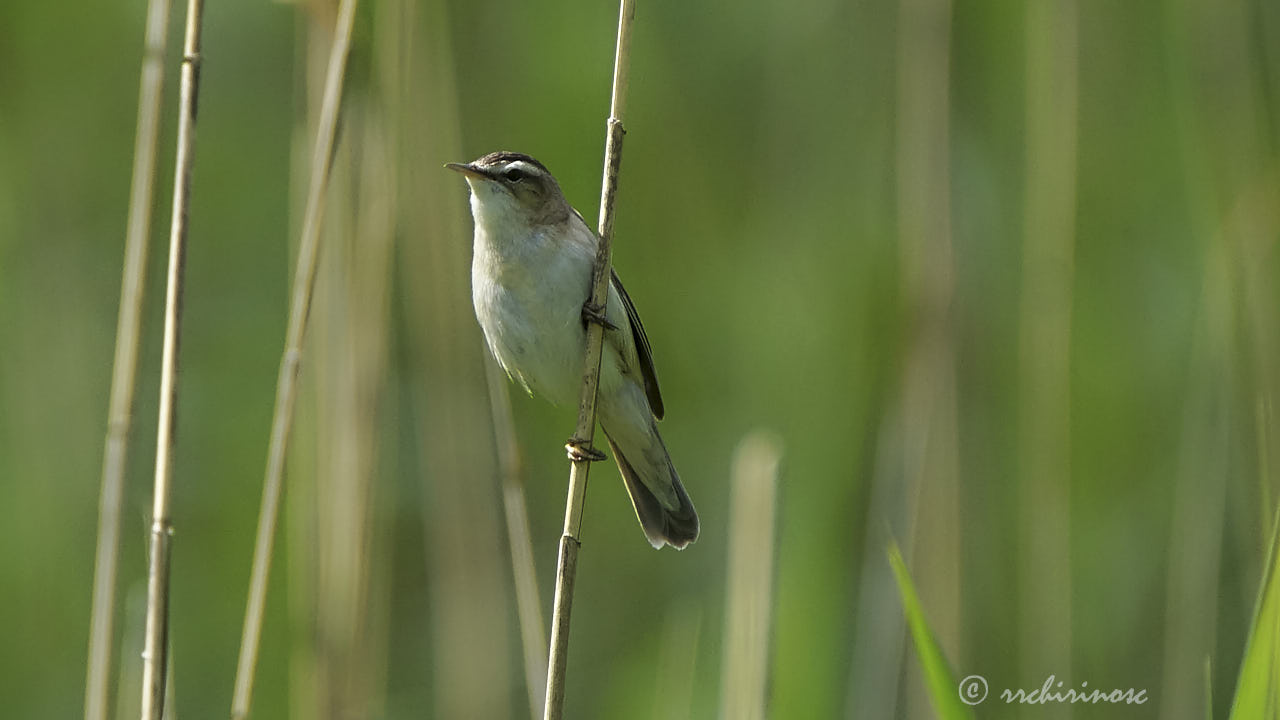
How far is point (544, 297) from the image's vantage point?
2822 millimetres

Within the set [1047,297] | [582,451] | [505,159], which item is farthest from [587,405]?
[1047,297]

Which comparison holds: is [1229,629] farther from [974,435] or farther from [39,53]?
[39,53]

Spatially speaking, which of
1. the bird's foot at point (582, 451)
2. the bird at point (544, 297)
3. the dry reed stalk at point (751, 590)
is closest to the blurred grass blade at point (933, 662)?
the dry reed stalk at point (751, 590)

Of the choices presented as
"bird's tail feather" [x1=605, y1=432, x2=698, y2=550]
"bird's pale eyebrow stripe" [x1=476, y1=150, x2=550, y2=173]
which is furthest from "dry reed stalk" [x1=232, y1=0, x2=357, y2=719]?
"bird's tail feather" [x1=605, y1=432, x2=698, y2=550]

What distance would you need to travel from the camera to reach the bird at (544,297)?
2834 mm

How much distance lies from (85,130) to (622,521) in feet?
7.36

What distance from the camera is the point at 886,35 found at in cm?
402

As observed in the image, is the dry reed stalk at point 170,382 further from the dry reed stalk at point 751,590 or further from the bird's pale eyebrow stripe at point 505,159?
the dry reed stalk at point 751,590

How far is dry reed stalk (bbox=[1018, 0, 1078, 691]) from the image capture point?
10.1ft

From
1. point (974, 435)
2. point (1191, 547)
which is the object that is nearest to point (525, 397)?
point (974, 435)

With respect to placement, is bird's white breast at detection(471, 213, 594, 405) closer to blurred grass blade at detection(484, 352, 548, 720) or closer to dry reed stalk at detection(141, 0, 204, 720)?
blurred grass blade at detection(484, 352, 548, 720)

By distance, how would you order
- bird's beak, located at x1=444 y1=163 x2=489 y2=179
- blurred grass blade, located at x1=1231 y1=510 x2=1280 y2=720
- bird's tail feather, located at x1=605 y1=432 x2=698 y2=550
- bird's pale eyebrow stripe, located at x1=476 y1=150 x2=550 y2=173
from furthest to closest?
1. bird's tail feather, located at x1=605 y1=432 x2=698 y2=550
2. bird's pale eyebrow stripe, located at x1=476 y1=150 x2=550 y2=173
3. bird's beak, located at x1=444 y1=163 x2=489 y2=179
4. blurred grass blade, located at x1=1231 y1=510 x2=1280 y2=720

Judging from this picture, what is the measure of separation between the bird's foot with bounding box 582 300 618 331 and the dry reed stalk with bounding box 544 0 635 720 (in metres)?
0.01

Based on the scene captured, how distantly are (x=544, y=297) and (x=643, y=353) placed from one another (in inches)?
14.5
